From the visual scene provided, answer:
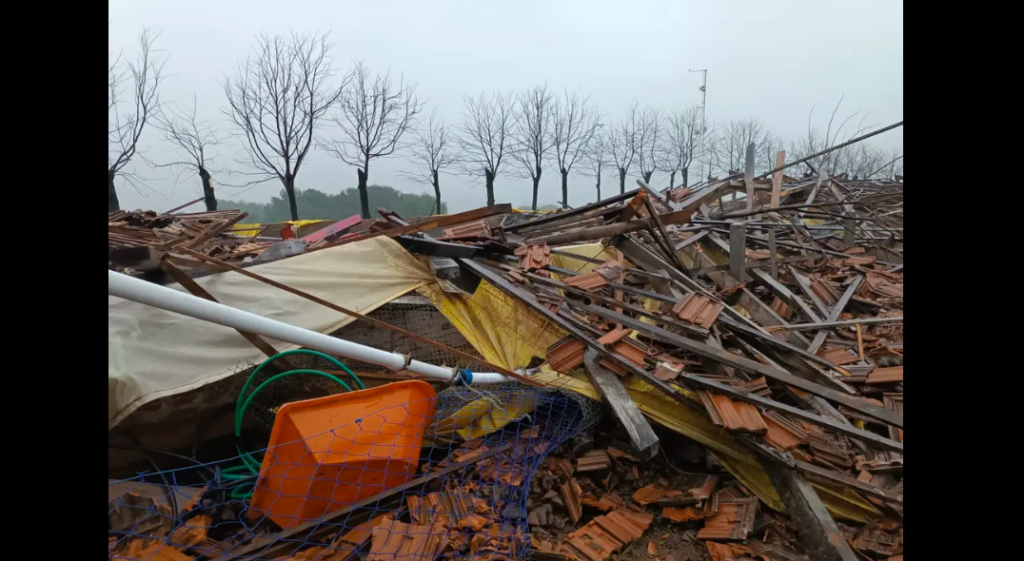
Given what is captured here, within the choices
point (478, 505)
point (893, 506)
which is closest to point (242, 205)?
point (478, 505)

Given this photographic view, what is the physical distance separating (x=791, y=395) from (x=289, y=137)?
2031cm

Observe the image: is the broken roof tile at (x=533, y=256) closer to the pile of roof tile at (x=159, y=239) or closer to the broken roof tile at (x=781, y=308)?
the pile of roof tile at (x=159, y=239)

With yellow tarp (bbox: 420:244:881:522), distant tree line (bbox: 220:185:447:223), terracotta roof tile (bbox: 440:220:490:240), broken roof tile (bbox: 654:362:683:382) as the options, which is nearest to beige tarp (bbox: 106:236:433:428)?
yellow tarp (bbox: 420:244:881:522)

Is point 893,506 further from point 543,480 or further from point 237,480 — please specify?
point 237,480

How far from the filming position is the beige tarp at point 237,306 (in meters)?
2.84

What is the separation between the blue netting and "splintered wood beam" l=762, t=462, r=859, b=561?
5.24ft

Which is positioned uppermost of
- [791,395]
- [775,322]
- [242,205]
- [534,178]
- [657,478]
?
[534,178]

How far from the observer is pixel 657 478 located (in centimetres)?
333

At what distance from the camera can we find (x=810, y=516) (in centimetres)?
268

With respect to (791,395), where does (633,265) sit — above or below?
above

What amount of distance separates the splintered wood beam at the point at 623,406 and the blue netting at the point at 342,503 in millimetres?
703

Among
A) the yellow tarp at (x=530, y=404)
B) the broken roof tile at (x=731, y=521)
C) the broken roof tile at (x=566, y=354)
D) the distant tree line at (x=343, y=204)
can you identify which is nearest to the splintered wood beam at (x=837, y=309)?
the yellow tarp at (x=530, y=404)

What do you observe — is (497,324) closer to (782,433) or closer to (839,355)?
(782,433)

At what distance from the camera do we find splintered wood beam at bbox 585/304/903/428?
313 centimetres
